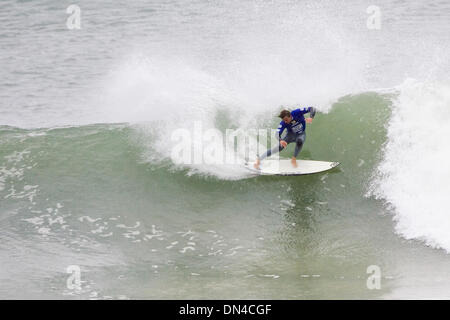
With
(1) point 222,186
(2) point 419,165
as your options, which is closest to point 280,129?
(1) point 222,186

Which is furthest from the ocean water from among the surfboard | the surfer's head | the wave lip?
the surfer's head

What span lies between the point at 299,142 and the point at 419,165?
2318 millimetres

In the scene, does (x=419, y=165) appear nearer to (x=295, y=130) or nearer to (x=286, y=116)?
(x=295, y=130)

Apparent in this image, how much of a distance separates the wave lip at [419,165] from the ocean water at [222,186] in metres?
0.03

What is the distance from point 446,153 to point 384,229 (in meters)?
2.29

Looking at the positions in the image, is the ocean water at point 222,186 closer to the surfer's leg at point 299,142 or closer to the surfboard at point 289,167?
the surfboard at point 289,167

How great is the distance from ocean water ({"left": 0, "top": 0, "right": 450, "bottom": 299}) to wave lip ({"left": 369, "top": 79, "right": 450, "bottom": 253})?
1.3 inches

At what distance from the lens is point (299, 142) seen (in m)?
11.7

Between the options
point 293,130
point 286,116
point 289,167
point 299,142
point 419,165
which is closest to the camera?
point 286,116

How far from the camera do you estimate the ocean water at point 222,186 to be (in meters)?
8.92

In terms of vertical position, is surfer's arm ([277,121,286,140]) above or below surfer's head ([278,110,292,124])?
below

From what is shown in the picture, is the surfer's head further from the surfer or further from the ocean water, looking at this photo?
the ocean water

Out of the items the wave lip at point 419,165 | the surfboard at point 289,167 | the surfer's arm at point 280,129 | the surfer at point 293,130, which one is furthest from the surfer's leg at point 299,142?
the wave lip at point 419,165

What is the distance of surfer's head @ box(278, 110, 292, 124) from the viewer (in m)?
11.0
